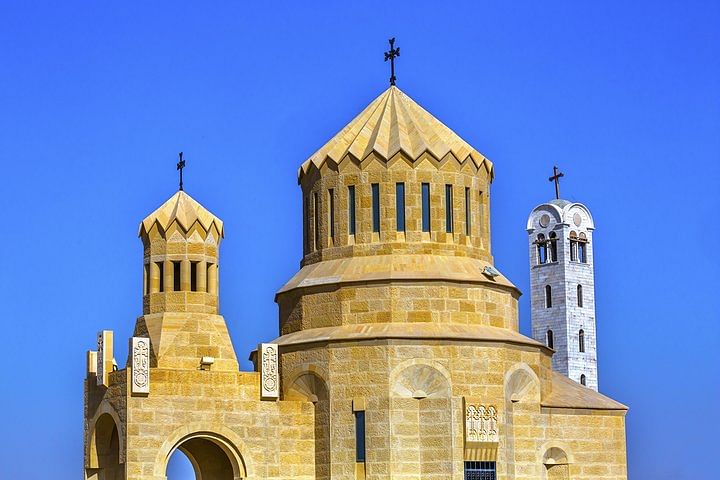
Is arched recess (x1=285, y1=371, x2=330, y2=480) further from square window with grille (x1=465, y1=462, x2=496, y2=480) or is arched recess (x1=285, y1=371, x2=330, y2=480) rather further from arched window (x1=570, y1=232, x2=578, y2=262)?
arched window (x1=570, y1=232, x2=578, y2=262)

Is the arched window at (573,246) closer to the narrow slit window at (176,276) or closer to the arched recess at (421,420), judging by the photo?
the narrow slit window at (176,276)

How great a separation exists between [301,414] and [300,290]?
12.4ft

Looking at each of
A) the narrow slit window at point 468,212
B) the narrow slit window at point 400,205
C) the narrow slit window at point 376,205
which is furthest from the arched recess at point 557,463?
the narrow slit window at point 376,205

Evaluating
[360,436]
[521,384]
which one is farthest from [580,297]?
[360,436]

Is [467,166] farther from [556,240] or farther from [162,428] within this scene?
[556,240]

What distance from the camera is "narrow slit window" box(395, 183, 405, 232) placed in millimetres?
39031

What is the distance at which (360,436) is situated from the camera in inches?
1428

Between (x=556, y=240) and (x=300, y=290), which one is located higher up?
(x=556, y=240)

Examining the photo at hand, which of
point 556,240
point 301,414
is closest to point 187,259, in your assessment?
point 301,414

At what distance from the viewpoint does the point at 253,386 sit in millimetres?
36906

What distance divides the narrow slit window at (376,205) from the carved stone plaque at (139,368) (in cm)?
743

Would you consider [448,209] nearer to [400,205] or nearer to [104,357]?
[400,205]

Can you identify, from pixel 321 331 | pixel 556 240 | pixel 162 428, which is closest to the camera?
pixel 162 428

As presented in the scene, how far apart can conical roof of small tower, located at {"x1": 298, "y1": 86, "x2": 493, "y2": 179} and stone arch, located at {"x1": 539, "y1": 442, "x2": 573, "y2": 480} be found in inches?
326
